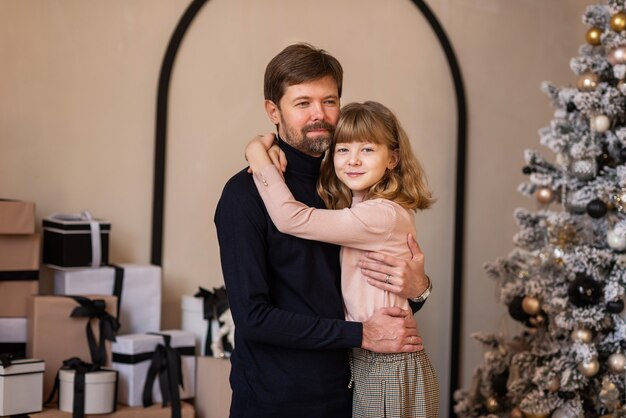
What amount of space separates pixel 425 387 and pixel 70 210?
195 centimetres

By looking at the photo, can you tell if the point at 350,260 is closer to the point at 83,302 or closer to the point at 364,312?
the point at 364,312

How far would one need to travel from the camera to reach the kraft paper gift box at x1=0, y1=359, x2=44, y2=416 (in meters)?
2.82

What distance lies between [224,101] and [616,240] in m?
1.80

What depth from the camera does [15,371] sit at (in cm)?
284

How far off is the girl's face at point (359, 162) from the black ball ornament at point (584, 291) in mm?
1346

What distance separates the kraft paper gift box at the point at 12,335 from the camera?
309cm

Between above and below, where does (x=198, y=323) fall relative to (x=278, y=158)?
below

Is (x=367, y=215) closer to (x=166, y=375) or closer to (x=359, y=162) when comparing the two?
(x=359, y=162)

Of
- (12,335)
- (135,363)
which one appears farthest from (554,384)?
(12,335)

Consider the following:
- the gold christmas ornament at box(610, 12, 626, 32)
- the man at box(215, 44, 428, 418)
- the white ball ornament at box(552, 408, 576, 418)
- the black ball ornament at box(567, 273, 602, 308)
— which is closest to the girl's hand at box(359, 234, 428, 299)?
the man at box(215, 44, 428, 418)

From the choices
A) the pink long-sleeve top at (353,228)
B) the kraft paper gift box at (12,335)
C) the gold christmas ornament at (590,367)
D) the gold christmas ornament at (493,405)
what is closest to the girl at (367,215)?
the pink long-sleeve top at (353,228)

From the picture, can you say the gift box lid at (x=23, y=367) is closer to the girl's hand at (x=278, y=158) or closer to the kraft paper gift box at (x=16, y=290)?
the kraft paper gift box at (x=16, y=290)

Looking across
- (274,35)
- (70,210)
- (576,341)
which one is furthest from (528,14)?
(70,210)

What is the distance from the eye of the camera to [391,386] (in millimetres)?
2035
